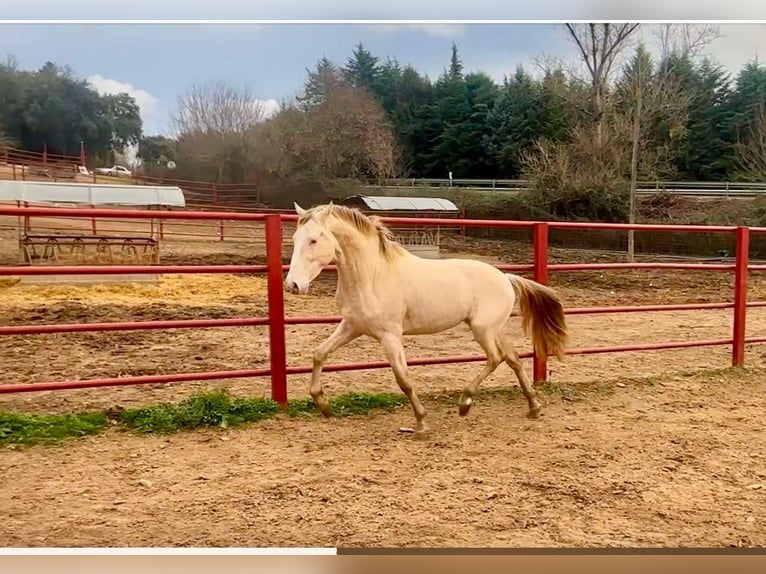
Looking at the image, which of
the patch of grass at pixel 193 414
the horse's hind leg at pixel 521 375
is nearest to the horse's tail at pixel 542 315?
the horse's hind leg at pixel 521 375

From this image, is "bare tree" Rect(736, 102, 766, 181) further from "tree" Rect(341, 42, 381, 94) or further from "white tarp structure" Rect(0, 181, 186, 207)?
"white tarp structure" Rect(0, 181, 186, 207)

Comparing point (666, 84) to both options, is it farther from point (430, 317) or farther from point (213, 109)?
point (213, 109)

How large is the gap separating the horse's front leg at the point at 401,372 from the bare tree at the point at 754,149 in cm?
141

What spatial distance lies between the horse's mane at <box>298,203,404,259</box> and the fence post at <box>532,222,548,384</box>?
0.60m

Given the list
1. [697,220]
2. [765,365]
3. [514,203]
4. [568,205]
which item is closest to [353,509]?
[514,203]

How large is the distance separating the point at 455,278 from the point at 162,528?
3.82 ft

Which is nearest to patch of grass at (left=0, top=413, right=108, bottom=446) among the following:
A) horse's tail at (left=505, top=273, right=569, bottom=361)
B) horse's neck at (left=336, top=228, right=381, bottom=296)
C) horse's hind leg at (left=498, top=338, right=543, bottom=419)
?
horse's neck at (left=336, top=228, right=381, bottom=296)

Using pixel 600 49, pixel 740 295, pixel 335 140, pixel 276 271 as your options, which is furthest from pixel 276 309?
pixel 740 295

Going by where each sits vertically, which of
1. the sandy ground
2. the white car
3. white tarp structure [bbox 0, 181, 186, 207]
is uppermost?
the white car

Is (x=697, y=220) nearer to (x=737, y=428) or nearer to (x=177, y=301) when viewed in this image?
(x=737, y=428)

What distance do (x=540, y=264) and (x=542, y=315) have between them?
0.26m

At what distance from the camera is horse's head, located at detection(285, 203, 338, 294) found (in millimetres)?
1770

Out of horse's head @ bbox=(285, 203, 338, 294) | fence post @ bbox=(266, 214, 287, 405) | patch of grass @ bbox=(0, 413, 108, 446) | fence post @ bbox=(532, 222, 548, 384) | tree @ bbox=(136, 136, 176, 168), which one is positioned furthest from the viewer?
fence post @ bbox=(532, 222, 548, 384)

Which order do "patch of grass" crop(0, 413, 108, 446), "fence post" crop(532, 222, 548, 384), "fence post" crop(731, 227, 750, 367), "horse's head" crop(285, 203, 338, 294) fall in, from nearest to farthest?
1. "horse's head" crop(285, 203, 338, 294)
2. "patch of grass" crop(0, 413, 108, 446)
3. "fence post" crop(532, 222, 548, 384)
4. "fence post" crop(731, 227, 750, 367)
